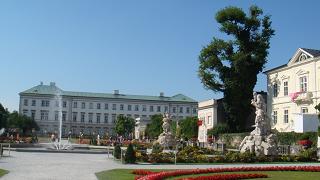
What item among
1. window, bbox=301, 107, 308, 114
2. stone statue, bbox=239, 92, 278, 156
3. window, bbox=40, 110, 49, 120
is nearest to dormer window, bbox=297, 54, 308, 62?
window, bbox=301, 107, 308, 114

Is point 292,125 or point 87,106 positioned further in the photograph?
point 87,106

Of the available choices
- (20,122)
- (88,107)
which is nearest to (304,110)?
(20,122)

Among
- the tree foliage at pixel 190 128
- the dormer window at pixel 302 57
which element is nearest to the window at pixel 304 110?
the dormer window at pixel 302 57

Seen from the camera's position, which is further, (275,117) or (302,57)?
(275,117)

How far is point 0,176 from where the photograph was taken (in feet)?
56.0

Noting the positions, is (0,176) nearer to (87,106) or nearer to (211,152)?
(211,152)

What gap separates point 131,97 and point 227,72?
87.2 meters

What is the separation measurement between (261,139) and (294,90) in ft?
71.2

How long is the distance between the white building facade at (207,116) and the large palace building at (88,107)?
204 feet

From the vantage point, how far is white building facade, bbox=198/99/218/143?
6579cm

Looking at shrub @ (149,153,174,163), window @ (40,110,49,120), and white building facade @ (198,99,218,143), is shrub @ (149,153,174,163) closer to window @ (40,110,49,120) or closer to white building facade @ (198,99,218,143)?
white building facade @ (198,99,218,143)

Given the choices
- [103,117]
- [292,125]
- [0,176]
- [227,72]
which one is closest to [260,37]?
[227,72]

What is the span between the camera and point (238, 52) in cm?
5306

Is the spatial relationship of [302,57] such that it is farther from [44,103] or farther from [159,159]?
[44,103]
